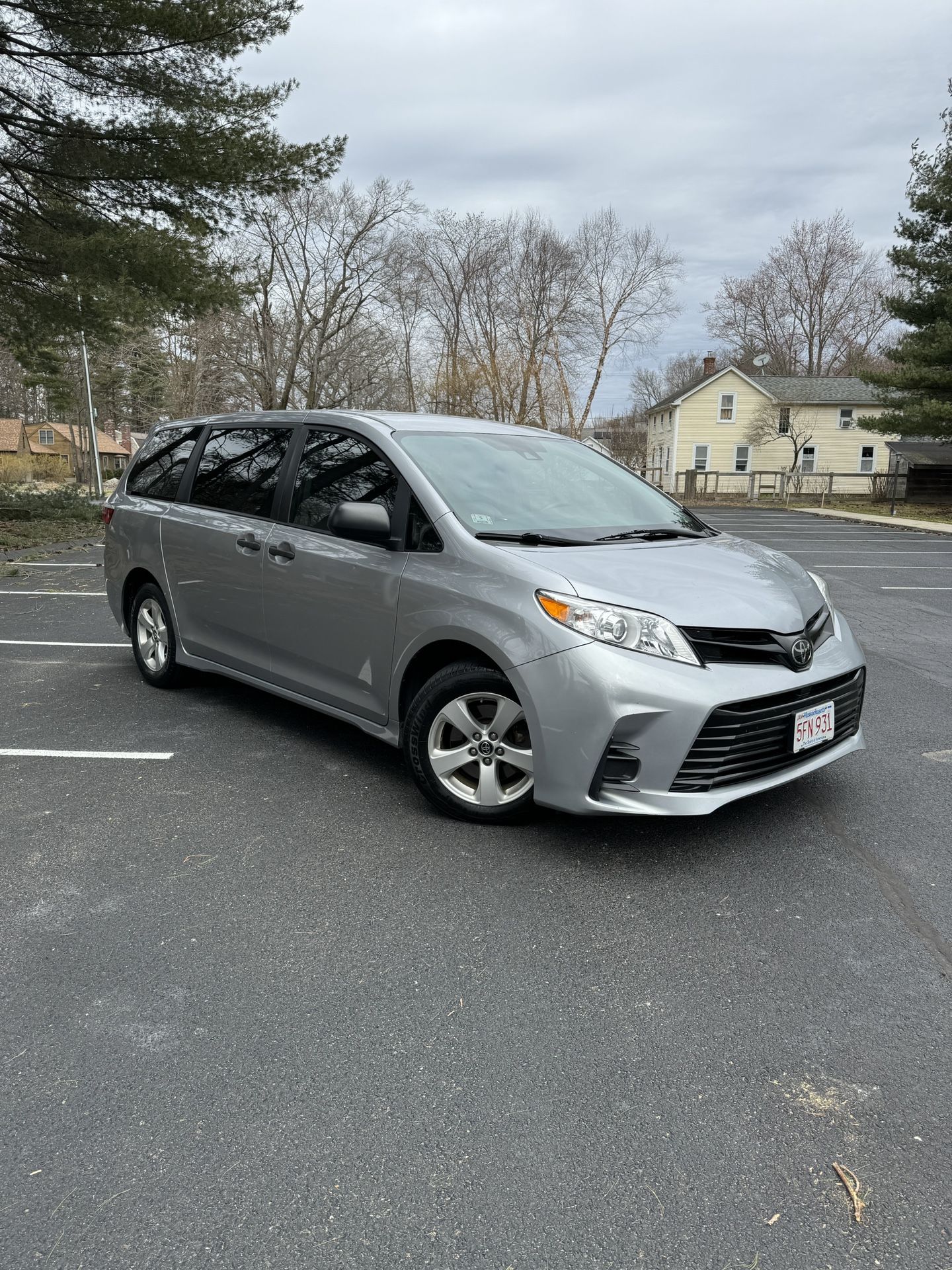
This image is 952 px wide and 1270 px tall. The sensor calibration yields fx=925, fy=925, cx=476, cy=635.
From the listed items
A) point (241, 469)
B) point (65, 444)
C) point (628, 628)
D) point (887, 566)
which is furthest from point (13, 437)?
point (628, 628)

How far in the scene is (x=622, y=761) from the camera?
3422 mm

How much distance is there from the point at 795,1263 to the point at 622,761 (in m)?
1.76

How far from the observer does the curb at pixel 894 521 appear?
23750 millimetres

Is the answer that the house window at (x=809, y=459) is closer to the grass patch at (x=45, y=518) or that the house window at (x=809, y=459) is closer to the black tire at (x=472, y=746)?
the grass patch at (x=45, y=518)

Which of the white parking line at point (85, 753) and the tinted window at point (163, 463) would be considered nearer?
the white parking line at point (85, 753)

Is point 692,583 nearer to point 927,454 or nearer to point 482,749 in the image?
point 482,749

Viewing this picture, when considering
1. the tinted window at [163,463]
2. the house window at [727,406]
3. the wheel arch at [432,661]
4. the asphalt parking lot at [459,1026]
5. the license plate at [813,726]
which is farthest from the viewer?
the house window at [727,406]

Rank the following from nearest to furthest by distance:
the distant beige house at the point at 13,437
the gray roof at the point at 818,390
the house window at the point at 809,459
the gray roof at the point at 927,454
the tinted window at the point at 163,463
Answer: the tinted window at the point at 163,463
the gray roof at the point at 927,454
the gray roof at the point at 818,390
the house window at the point at 809,459
the distant beige house at the point at 13,437

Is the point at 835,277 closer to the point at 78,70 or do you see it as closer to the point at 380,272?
the point at 380,272

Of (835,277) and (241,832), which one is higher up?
(835,277)

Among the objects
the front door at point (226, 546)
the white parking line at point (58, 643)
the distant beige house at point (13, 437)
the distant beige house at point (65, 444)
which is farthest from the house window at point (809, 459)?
the distant beige house at point (13, 437)

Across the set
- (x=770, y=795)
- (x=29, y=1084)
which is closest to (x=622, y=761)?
(x=770, y=795)

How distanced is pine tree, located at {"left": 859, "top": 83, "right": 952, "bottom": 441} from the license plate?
2617cm

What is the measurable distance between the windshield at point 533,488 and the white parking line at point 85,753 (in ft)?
6.93
